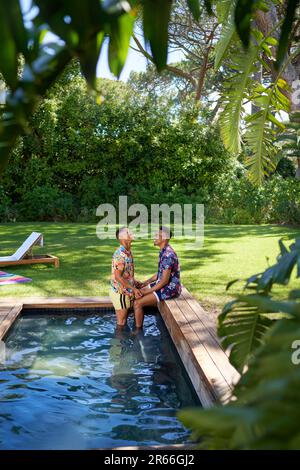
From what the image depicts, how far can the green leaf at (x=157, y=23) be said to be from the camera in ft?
2.59

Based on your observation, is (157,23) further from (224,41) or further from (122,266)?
(224,41)

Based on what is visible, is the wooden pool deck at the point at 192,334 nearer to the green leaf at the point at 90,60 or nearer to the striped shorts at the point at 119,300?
the striped shorts at the point at 119,300

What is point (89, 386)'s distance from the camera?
548 centimetres

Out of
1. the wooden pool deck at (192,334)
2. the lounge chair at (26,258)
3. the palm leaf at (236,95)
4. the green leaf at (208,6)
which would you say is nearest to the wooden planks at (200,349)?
the wooden pool deck at (192,334)

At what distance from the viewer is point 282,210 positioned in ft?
59.7

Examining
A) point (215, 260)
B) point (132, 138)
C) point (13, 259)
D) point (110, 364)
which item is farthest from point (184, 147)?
point (110, 364)

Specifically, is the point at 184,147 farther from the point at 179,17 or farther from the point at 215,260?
the point at 179,17

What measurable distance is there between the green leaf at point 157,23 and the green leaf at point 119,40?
1.1 inches

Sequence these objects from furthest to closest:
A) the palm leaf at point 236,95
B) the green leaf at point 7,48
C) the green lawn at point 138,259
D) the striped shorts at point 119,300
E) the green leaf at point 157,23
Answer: the green lawn at point 138,259 → the palm leaf at point 236,95 → the striped shorts at point 119,300 → the green leaf at point 157,23 → the green leaf at point 7,48

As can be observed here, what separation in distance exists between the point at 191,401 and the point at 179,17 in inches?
1079

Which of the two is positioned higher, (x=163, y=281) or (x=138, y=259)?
(x=163, y=281)

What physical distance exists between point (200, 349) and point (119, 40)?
4.68 meters

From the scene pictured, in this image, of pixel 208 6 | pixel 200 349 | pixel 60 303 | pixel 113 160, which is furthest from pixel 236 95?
pixel 113 160

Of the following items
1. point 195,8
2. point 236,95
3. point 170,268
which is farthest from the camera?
point 236,95
